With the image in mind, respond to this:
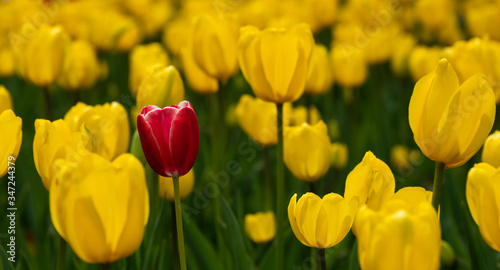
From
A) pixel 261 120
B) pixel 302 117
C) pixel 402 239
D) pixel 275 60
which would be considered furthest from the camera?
pixel 302 117

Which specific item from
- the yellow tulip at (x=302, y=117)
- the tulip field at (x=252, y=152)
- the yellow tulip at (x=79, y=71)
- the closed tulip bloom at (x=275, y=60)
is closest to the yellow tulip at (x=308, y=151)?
the tulip field at (x=252, y=152)

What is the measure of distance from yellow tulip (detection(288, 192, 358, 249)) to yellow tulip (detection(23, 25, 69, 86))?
123 cm

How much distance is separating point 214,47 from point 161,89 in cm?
42

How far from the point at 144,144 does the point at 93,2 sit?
323 cm

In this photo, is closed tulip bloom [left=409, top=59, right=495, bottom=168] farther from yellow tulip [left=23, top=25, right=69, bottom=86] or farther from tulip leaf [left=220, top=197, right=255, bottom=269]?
yellow tulip [left=23, top=25, right=69, bottom=86]

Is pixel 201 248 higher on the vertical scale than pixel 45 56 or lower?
lower

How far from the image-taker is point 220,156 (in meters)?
2.03

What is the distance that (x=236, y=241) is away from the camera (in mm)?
1504

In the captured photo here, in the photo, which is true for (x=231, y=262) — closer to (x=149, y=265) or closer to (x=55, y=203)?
(x=149, y=265)

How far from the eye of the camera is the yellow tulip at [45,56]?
201 centimetres

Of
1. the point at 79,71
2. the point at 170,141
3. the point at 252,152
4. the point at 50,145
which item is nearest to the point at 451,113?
the point at 170,141

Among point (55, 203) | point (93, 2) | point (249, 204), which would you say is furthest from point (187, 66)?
point (93, 2)

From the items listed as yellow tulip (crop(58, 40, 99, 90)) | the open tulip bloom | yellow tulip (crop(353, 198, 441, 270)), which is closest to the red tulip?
the open tulip bloom

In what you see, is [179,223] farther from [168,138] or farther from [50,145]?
[50,145]
